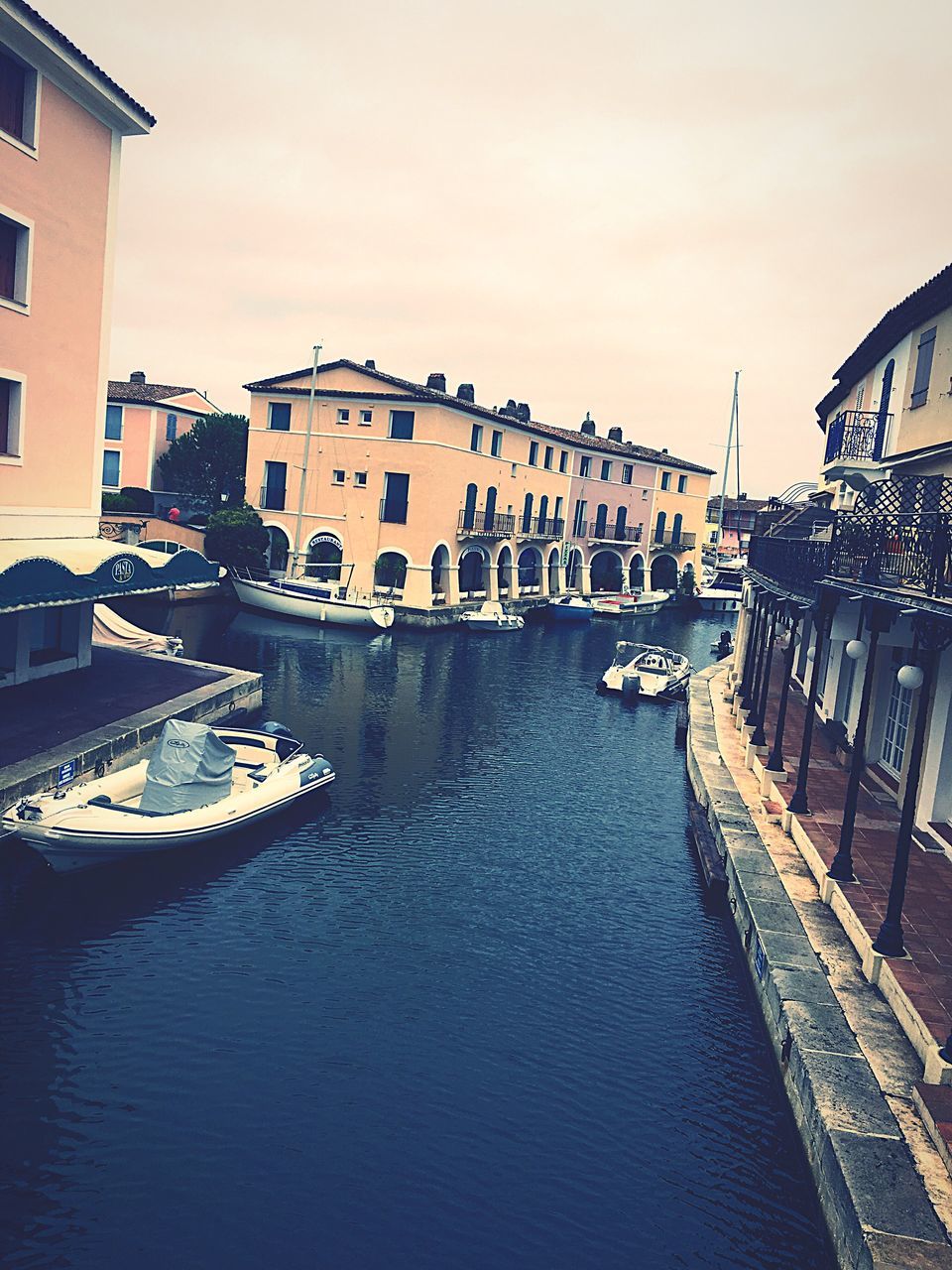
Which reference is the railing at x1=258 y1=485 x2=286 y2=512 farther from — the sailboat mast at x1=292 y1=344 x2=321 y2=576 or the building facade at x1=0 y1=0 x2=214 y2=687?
the building facade at x1=0 y1=0 x2=214 y2=687

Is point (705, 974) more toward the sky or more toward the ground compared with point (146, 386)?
more toward the ground

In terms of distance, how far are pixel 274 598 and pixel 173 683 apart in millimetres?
21451

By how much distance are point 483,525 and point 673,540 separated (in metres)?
26.4

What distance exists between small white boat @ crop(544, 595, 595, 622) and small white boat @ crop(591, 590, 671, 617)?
45.1 inches

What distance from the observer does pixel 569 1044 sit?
11.5 meters

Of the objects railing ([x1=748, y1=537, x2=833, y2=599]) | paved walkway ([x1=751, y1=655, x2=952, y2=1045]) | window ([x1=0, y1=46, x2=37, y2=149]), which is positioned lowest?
paved walkway ([x1=751, y1=655, x2=952, y2=1045])

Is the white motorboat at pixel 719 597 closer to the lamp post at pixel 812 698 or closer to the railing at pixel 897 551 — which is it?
the lamp post at pixel 812 698

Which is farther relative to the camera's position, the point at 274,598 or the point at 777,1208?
the point at 274,598

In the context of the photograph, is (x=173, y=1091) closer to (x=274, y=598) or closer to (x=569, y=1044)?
(x=569, y=1044)

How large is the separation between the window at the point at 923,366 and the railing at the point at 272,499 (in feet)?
123

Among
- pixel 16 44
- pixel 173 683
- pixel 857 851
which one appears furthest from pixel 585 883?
pixel 16 44

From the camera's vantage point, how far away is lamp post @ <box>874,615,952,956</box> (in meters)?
10.0

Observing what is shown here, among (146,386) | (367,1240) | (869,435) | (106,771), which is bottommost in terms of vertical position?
(367,1240)

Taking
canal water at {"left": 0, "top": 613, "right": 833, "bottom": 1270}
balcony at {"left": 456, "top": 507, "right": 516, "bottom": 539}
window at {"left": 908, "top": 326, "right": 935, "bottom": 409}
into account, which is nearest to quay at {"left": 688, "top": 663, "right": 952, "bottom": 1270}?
canal water at {"left": 0, "top": 613, "right": 833, "bottom": 1270}
